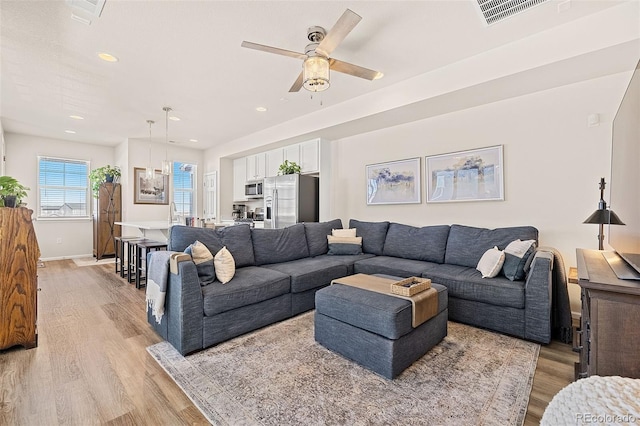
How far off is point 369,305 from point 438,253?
1.82m

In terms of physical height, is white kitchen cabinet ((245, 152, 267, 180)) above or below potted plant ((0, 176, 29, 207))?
A: above

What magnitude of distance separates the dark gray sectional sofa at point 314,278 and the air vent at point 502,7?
2.01 metres

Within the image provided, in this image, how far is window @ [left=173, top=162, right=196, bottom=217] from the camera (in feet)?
24.2

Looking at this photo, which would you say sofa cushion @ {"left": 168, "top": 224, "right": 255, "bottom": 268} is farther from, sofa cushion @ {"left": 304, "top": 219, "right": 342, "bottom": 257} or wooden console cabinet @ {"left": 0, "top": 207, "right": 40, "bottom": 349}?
wooden console cabinet @ {"left": 0, "top": 207, "right": 40, "bottom": 349}

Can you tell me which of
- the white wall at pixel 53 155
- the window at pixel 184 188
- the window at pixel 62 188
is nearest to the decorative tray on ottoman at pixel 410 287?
the window at pixel 184 188

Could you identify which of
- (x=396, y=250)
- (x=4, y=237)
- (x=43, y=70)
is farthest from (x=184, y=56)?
(x=396, y=250)

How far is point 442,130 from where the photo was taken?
3900 mm

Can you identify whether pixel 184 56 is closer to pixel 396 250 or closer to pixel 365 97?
pixel 365 97

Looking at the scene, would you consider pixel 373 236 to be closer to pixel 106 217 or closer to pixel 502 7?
pixel 502 7

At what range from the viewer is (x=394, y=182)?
4410 mm

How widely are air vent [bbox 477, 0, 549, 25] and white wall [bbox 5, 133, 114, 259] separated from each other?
8.17 m

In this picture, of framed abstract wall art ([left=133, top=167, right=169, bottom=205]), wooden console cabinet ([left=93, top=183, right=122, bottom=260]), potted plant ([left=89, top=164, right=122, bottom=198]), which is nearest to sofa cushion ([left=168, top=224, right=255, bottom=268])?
framed abstract wall art ([left=133, top=167, right=169, bottom=205])

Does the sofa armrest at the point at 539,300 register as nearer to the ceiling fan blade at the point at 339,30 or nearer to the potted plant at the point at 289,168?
the ceiling fan blade at the point at 339,30

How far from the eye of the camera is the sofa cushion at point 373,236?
162 inches
